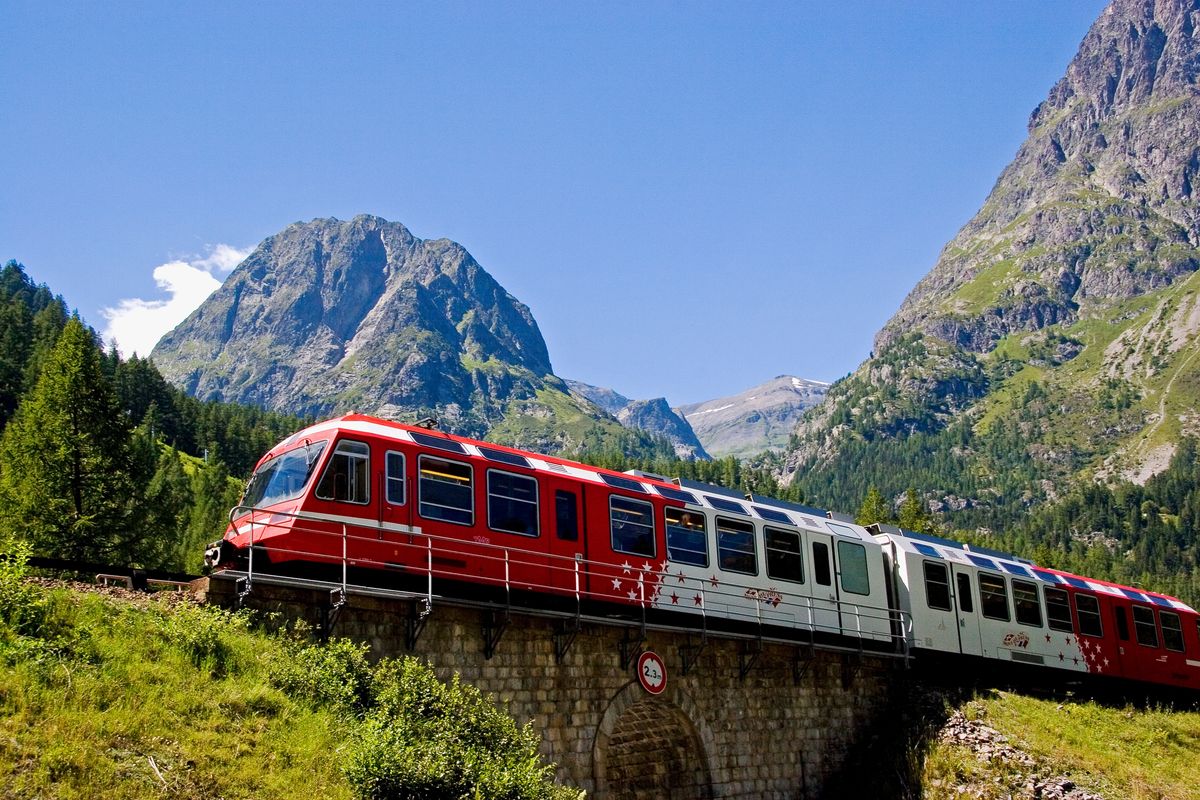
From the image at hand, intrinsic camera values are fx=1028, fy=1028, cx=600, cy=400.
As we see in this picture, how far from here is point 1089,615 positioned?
33.9 meters

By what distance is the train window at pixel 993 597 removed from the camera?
102 ft

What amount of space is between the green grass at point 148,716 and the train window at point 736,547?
11773mm

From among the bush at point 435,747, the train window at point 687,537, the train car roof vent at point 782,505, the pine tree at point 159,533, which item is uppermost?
the pine tree at point 159,533

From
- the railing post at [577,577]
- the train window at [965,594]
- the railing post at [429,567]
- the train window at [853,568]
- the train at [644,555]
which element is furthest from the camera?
the train window at [965,594]

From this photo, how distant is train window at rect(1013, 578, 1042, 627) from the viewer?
3173 centimetres

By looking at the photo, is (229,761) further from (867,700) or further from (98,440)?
(98,440)

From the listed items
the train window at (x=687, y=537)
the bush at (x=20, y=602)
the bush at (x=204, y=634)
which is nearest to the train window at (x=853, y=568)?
the train window at (x=687, y=537)

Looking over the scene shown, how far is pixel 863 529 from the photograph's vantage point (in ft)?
97.5

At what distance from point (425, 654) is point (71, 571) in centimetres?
602

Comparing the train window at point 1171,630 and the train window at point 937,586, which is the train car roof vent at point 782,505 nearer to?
the train window at point 937,586

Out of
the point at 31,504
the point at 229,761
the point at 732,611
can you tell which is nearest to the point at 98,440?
the point at 31,504

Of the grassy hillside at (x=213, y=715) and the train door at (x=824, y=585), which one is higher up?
the train door at (x=824, y=585)

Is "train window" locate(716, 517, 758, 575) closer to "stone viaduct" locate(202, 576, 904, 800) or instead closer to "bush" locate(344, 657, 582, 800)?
"stone viaduct" locate(202, 576, 904, 800)

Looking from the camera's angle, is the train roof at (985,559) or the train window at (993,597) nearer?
the train roof at (985,559)
